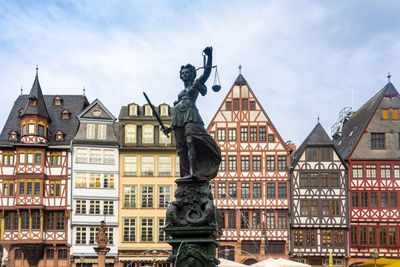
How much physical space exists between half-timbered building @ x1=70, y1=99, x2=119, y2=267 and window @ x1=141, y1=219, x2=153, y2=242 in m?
2.06

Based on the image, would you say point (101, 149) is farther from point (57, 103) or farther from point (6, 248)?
point (6, 248)

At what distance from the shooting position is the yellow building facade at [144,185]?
4725cm

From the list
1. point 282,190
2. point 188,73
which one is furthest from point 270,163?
point 188,73

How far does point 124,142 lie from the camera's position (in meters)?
48.8

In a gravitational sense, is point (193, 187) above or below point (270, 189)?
below

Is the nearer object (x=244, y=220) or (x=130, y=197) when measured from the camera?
(x=244, y=220)

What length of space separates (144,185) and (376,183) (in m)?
17.6

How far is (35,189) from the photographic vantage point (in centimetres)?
4572

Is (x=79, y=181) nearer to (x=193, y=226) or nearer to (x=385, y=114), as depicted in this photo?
(x=385, y=114)

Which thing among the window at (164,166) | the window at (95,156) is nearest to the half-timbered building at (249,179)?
the window at (164,166)

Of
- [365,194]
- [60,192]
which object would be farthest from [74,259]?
[365,194]

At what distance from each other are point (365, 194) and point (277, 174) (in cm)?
671

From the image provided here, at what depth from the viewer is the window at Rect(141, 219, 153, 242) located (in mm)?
47500

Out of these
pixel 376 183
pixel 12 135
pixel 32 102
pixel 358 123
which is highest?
pixel 32 102
